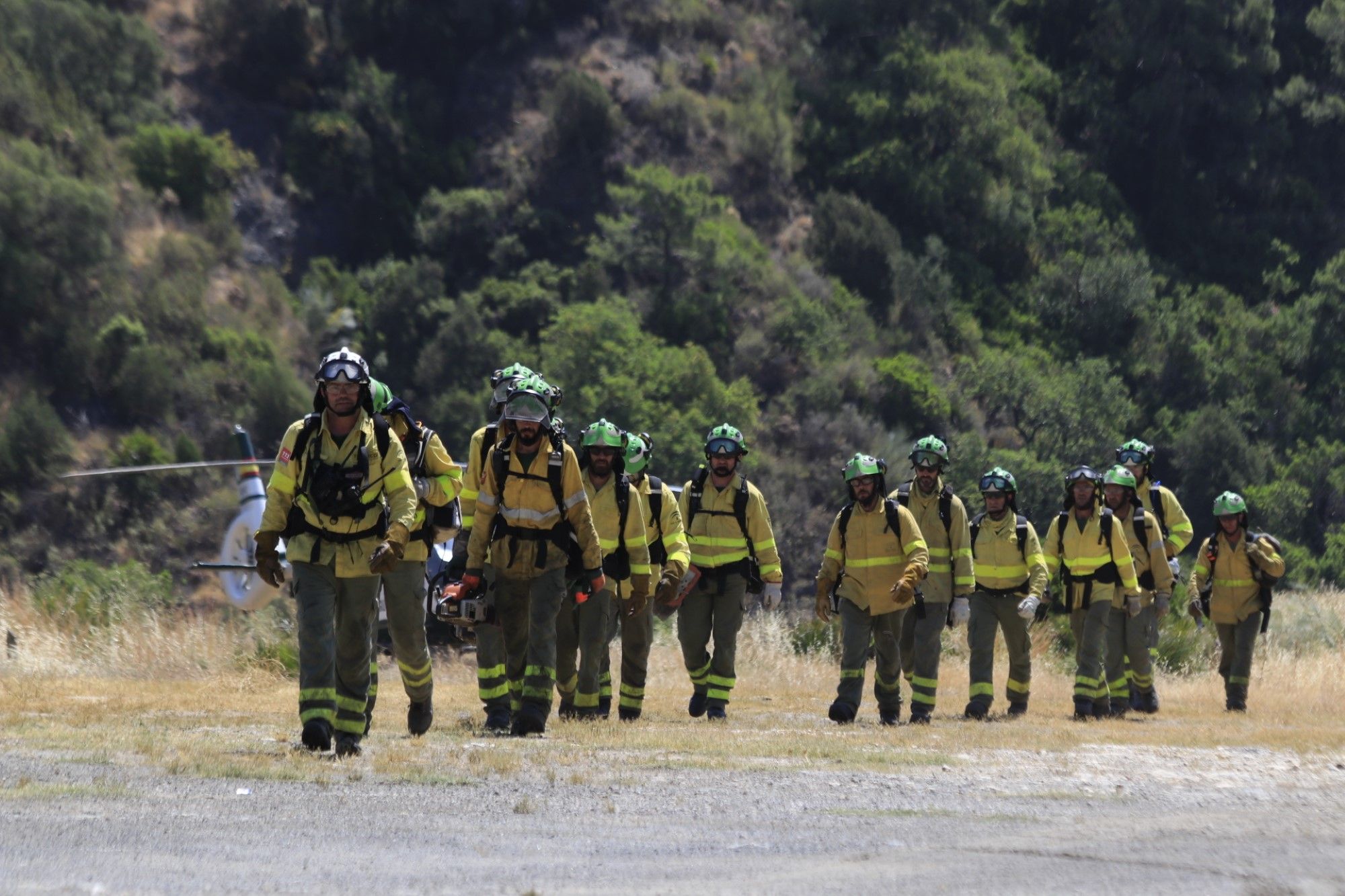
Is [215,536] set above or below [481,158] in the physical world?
below

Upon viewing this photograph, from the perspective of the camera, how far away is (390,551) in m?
9.98

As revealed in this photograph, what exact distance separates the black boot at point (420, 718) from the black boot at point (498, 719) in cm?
79

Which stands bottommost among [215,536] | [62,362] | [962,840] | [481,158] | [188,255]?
[962,840]

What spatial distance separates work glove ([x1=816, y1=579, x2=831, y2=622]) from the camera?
49.5 ft

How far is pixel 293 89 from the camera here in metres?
61.9

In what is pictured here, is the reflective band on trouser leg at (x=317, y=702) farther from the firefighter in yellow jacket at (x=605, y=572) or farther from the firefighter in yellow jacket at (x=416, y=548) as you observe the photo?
the firefighter in yellow jacket at (x=605, y=572)

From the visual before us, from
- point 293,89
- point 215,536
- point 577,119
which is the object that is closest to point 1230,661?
point 215,536

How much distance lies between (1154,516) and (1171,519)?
49 cm

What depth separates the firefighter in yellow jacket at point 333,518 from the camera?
1005cm

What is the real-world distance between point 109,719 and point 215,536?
34451mm

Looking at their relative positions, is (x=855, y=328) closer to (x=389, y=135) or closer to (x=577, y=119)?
(x=577, y=119)

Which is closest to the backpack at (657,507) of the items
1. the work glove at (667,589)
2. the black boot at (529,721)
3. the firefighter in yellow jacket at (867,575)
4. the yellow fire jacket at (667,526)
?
the yellow fire jacket at (667,526)

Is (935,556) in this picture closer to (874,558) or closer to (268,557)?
(874,558)

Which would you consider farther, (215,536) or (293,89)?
(293,89)
